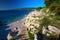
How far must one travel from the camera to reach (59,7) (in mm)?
12727

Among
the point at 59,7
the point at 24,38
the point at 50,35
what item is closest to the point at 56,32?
the point at 50,35

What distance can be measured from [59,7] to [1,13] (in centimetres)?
836

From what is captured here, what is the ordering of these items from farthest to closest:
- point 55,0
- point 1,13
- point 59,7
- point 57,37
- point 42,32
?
1. point 1,13
2. point 55,0
3. point 59,7
4. point 42,32
5. point 57,37

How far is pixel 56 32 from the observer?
825cm

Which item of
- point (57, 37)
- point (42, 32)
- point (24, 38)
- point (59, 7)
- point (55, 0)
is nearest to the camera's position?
point (57, 37)

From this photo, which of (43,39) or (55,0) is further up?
(55,0)

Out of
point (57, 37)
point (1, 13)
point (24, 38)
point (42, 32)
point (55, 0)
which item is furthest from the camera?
point (1, 13)

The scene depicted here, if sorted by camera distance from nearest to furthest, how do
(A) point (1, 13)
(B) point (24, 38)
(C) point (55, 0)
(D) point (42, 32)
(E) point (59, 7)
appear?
(D) point (42, 32)
(B) point (24, 38)
(E) point (59, 7)
(C) point (55, 0)
(A) point (1, 13)

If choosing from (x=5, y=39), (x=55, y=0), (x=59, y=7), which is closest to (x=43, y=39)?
(x=5, y=39)

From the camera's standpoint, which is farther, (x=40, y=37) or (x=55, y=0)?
(x=55, y=0)

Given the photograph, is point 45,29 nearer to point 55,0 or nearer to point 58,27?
point 58,27

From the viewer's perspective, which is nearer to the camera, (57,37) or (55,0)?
(57,37)

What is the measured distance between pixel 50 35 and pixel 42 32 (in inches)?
18.7

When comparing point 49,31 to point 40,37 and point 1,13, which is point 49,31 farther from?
point 1,13
